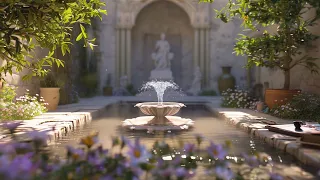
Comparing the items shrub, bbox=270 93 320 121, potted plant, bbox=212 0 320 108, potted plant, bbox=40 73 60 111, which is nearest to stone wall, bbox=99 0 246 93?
potted plant, bbox=40 73 60 111

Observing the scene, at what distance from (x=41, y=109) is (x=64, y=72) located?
10.7 feet

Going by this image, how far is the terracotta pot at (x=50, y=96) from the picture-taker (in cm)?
864

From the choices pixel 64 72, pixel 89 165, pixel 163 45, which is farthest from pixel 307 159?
pixel 163 45

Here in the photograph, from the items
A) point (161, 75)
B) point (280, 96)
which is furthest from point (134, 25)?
point (280, 96)

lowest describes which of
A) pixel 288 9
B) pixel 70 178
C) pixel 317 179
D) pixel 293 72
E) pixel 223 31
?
pixel 317 179

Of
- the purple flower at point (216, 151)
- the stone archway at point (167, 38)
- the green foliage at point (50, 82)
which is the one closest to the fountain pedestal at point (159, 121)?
the green foliage at point (50, 82)

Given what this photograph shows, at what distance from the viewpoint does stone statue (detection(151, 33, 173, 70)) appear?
17531 mm

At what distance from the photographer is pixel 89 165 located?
156cm

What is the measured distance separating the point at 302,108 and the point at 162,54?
1121 centimetres

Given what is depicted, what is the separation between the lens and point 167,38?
19203 millimetres

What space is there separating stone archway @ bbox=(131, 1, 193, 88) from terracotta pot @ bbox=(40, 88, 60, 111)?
9964mm

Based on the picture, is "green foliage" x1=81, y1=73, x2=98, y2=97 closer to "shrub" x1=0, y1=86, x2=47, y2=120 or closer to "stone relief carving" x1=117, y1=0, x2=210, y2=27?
"stone relief carving" x1=117, y1=0, x2=210, y2=27

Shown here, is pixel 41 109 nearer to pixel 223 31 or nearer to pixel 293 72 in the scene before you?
pixel 293 72

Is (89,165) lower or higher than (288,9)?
lower
